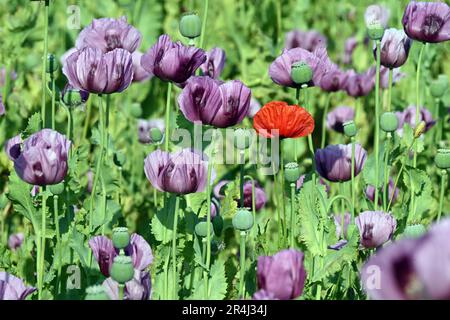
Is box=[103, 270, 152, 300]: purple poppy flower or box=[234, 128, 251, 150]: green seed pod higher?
box=[234, 128, 251, 150]: green seed pod

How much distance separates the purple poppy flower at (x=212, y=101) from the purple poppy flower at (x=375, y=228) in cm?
27

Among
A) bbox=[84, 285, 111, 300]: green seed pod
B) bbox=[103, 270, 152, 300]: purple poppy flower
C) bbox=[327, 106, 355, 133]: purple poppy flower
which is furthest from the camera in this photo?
bbox=[327, 106, 355, 133]: purple poppy flower

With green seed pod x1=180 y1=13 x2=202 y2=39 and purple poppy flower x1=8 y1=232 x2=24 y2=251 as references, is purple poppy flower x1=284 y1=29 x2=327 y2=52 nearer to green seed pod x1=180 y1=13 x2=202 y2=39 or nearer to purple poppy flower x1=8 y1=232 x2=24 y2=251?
purple poppy flower x1=8 y1=232 x2=24 y2=251

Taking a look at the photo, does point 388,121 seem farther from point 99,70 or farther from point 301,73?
point 99,70

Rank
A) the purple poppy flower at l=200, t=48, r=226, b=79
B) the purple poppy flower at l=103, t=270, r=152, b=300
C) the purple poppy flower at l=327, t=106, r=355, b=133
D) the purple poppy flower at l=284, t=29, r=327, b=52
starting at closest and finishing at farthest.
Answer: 1. the purple poppy flower at l=103, t=270, r=152, b=300
2. the purple poppy flower at l=200, t=48, r=226, b=79
3. the purple poppy flower at l=327, t=106, r=355, b=133
4. the purple poppy flower at l=284, t=29, r=327, b=52

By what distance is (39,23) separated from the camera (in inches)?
115

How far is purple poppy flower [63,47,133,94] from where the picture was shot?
148 cm

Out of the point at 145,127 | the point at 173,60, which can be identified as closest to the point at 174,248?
the point at 173,60

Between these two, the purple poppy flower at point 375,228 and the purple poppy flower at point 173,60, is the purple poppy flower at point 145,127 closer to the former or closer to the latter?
the purple poppy flower at point 173,60

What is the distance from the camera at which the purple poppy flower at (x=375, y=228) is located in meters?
1.53

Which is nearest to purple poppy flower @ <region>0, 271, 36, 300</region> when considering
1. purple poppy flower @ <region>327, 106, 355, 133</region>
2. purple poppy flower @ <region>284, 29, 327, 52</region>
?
purple poppy flower @ <region>327, 106, 355, 133</region>

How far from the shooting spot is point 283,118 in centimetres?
149

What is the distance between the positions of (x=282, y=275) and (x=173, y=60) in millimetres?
470

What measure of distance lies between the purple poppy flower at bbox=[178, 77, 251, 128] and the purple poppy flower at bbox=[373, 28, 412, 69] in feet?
1.22
